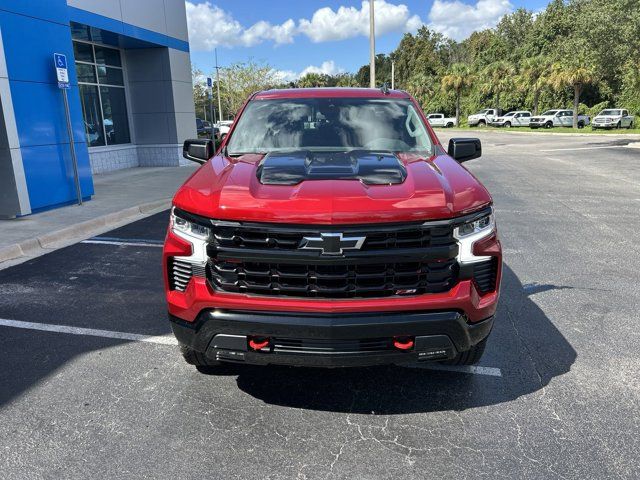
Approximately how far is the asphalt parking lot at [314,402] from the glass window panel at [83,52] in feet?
36.8

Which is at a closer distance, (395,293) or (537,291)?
(395,293)

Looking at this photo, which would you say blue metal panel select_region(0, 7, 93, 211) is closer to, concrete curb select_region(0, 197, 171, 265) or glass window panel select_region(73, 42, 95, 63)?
concrete curb select_region(0, 197, 171, 265)

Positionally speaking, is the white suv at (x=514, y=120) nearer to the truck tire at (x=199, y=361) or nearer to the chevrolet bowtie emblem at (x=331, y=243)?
the truck tire at (x=199, y=361)

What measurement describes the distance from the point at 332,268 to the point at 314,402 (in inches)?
39.6

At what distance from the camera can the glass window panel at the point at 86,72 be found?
1435cm

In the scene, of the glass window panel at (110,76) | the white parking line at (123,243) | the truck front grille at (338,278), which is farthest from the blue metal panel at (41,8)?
the truck front grille at (338,278)

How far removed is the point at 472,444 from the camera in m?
2.75

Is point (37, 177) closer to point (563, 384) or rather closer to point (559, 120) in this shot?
point (563, 384)

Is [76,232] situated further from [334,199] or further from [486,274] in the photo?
[486,274]

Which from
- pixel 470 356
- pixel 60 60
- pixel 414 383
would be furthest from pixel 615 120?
pixel 414 383

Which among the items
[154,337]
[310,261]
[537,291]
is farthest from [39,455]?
[537,291]

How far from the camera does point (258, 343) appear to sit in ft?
8.81

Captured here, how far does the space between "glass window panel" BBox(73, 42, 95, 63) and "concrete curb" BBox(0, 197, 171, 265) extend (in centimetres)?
701

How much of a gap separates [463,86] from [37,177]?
175 feet
